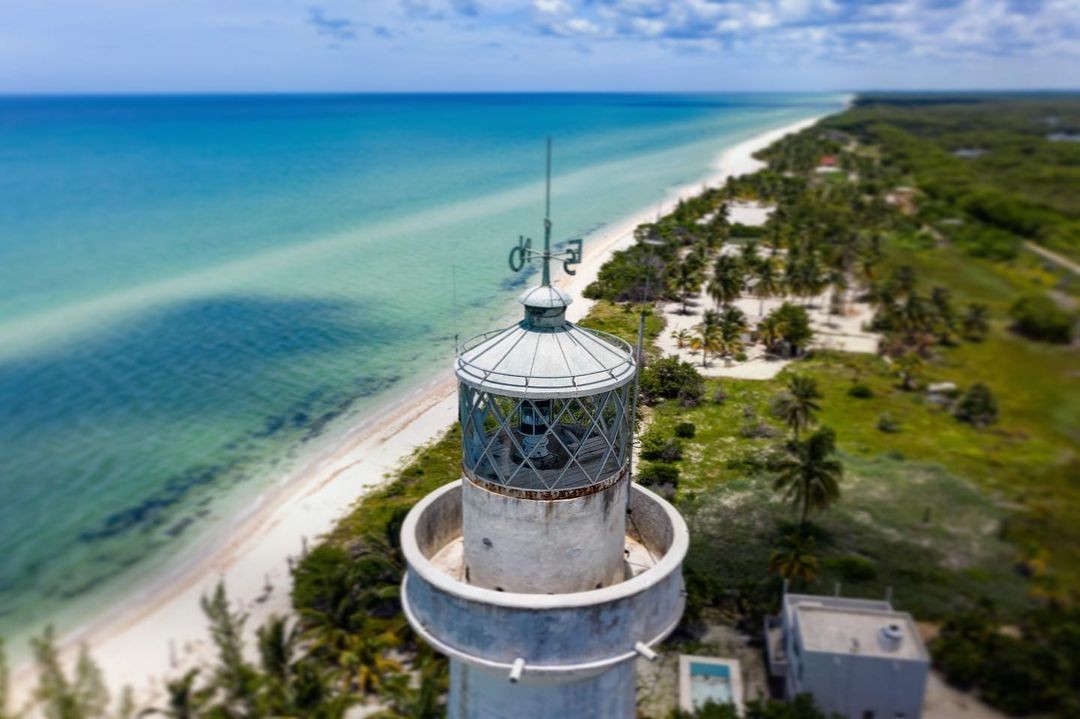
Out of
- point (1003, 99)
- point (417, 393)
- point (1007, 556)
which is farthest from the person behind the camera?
point (417, 393)

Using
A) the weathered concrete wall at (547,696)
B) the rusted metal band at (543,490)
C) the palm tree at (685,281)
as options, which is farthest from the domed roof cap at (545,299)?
the palm tree at (685,281)

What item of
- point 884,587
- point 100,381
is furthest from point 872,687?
point 100,381

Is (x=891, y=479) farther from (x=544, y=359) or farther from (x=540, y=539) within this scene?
(x=544, y=359)

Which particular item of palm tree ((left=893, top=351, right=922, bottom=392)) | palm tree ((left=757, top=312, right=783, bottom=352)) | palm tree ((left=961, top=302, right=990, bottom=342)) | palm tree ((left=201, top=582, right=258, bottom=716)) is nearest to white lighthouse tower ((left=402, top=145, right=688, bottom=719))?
palm tree ((left=961, top=302, right=990, bottom=342))

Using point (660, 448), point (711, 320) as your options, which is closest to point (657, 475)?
point (660, 448)

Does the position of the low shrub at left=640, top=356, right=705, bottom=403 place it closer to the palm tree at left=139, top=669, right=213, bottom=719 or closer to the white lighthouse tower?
the palm tree at left=139, top=669, right=213, bottom=719

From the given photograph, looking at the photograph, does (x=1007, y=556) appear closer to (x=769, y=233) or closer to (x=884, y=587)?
(x=884, y=587)
